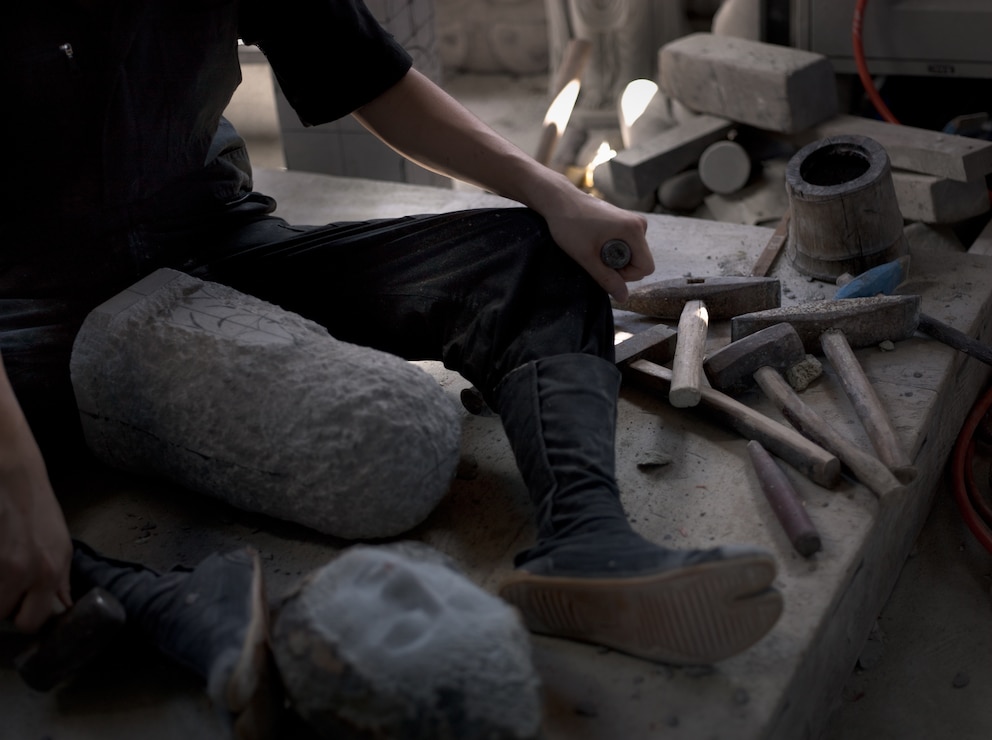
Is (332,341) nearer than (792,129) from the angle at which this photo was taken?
Yes

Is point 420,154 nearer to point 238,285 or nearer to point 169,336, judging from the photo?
point 238,285

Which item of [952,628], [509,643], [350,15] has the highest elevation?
[350,15]

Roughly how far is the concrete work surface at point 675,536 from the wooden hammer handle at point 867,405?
0.05m

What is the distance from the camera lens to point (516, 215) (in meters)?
2.26

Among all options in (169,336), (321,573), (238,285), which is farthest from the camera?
(238,285)

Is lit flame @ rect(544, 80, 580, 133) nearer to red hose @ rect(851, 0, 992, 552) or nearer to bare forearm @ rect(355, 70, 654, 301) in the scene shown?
bare forearm @ rect(355, 70, 654, 301)

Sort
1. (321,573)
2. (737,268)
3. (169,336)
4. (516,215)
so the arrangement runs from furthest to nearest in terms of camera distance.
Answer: (737,268), (516,215), (169,336), (321,573)

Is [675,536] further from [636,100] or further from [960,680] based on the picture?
[636,100]

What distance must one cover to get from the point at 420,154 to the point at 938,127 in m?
2.70

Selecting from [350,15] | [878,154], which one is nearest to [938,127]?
[878,154]

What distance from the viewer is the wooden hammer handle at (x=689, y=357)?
229 centimetres

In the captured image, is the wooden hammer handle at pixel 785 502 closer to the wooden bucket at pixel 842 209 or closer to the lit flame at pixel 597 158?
the wooden bucket at pixel 842 209

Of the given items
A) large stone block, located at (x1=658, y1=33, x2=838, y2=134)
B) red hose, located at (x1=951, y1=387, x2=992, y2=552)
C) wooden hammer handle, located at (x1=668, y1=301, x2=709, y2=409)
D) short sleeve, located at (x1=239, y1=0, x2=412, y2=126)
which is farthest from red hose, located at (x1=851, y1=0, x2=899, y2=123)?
short sleeve, located at (x1=239, y1=0, x2=412, y2=126)

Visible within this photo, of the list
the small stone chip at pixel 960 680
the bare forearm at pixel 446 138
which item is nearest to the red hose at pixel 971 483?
the small stone chip at pixel 960 680
